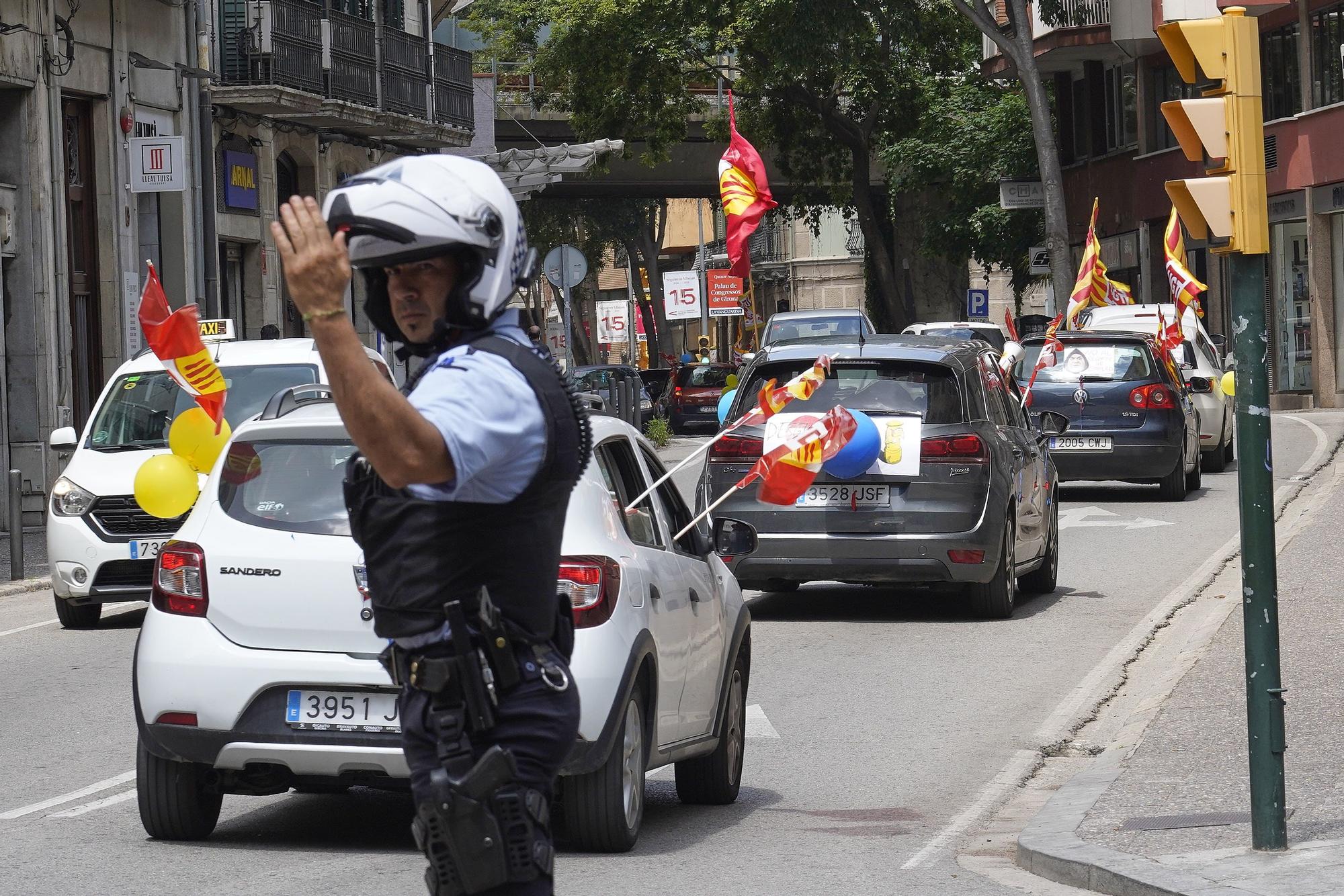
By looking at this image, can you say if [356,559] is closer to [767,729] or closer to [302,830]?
[302,830]

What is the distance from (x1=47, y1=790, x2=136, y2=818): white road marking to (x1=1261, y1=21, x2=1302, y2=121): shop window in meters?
35.2

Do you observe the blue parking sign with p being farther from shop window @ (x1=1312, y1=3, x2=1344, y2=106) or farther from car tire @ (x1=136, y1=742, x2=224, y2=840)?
car tire @ (x1=136, y1=742, x2=224, y2=840)

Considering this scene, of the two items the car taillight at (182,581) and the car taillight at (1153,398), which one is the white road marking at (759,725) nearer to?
the car taillight at (182,581)

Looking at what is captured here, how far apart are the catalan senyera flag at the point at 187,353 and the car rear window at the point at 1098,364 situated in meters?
11.7

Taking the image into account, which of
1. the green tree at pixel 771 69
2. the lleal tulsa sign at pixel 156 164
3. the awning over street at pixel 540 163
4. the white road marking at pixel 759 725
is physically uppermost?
the green tree at pixel 771 69

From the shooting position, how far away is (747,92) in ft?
157

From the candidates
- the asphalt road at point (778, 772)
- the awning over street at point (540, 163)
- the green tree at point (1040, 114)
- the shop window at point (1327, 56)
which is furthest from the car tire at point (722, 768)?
the shop window at point (1327, 56)

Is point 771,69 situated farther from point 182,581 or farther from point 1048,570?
point 182,581

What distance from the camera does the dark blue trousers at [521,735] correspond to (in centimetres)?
370

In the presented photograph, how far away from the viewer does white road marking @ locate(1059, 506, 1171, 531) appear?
19.6 m

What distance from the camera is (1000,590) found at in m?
13.4

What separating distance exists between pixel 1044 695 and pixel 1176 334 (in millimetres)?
13903

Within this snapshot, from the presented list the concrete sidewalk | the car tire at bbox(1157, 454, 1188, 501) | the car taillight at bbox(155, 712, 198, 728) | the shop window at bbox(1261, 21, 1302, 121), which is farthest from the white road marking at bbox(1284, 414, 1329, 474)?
the car taillight at bbox(155, 712, 198, 728)

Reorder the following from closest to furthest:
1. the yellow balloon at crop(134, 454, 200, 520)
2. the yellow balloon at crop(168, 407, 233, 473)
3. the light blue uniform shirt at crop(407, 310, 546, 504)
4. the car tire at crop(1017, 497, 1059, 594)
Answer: the light blue uniform shirt at crop(407, 310, 546, 504) < the yellow balloon at crop(134, 454, 200, 520) < the yellow balloon at crop(168, 407, 233, 473) < the car tire at crop(1017, 497, 1059, 594)
